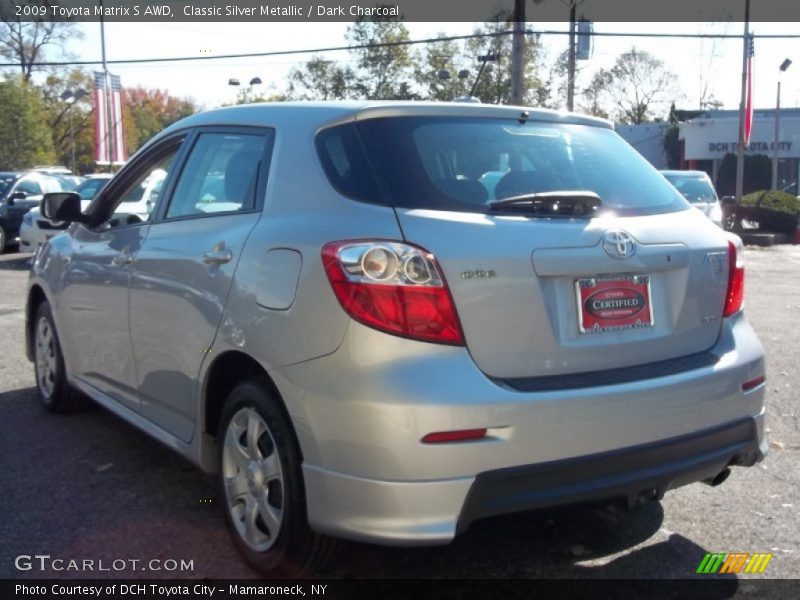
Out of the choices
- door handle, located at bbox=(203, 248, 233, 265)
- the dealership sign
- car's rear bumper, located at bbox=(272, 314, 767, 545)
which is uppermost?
the dealership sign

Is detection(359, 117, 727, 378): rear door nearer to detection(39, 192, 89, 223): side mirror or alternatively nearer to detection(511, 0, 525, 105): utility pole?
detection(39, 192, 89, 223): side mirror

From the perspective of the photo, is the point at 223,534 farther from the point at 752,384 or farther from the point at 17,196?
the point at 17,196

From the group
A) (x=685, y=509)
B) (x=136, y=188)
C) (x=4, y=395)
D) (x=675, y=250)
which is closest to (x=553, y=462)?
(x=675, y=250)

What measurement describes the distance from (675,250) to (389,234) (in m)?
1.10

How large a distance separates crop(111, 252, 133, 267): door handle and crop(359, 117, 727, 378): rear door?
1.64 metres

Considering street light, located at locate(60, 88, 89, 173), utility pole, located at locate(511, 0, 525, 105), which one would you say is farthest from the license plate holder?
street light, located at locate(60, 88, 89, 173)

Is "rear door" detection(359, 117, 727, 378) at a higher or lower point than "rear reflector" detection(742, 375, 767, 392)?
higher

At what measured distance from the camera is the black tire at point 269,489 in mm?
3162

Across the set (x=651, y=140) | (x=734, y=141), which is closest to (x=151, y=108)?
(x=651, y=140)

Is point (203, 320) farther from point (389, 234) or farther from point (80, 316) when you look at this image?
point (80, 316)

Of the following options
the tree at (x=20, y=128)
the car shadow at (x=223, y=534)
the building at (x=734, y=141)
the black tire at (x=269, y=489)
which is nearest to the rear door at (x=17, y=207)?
the car shadow at (x=223, y=534)

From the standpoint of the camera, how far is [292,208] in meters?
3.35

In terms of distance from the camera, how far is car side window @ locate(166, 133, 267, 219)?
3.76 m

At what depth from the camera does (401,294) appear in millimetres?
2893
